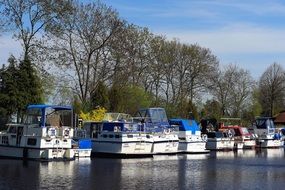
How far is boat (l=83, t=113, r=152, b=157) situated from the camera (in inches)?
2176

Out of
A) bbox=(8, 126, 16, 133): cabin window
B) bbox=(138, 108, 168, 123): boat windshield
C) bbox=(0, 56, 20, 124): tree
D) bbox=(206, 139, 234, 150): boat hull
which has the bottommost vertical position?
bbox=(206, 139, 234, 150): boat hull

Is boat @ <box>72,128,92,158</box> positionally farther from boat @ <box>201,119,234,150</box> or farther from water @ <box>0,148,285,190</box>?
boat @ <box>201,119,234,150</box>

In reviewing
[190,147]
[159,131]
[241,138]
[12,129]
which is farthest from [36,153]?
[241,138]

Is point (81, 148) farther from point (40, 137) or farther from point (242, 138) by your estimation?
point (242, 138)

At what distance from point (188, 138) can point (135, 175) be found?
91.3 feet

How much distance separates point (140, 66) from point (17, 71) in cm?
2766

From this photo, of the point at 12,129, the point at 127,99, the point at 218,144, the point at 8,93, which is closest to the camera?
the point at 12,129

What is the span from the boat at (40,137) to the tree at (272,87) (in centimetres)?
8251

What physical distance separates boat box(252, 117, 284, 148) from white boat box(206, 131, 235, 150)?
10890mm

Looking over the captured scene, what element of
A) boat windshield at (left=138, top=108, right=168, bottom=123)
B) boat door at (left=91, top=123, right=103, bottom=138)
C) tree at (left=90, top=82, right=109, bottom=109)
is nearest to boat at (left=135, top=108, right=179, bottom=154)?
boat windshield at (left=138, top=108, right=168, bottom=123)

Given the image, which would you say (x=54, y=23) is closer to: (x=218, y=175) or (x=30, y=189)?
(x=218, y=175)

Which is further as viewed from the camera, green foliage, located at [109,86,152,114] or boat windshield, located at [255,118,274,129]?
boat windshield, located at [255,118,274,129]

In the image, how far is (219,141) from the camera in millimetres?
76625

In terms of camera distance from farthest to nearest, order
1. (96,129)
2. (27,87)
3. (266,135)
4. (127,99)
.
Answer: (266,135) < (127,99) < (27,87) < (96,129)
